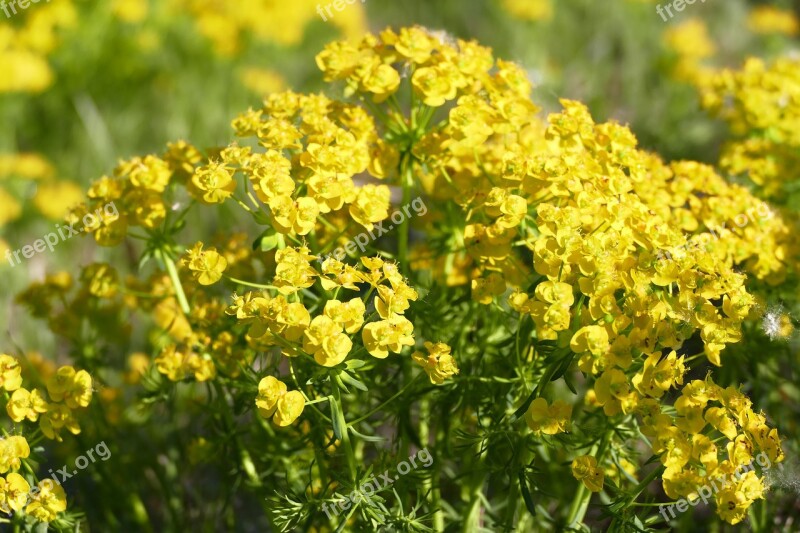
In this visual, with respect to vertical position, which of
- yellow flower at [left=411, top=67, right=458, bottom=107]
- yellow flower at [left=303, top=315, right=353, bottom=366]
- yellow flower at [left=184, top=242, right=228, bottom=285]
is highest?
yellow flower at [left=411, top=67, right=458, bottom=107]

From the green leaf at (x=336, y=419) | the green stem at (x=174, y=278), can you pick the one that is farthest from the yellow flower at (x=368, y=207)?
the green stem at (x=174, y=278)

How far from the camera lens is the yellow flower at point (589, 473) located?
6.50 ft

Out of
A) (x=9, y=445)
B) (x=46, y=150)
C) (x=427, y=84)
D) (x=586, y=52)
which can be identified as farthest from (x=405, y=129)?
(x=586, y=52)

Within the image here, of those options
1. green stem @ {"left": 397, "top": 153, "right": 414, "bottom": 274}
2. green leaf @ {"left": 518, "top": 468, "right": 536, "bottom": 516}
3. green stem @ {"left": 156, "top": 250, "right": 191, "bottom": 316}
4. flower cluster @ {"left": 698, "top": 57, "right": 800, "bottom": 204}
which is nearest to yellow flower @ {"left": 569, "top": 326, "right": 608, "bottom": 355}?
green leaf @ {"left": 518, "top": 468, "right": 536, "bottom": 516}

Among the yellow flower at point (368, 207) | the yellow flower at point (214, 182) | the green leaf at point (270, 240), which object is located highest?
the yellow flower at point (214, 182)

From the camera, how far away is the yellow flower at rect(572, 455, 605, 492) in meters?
1.98

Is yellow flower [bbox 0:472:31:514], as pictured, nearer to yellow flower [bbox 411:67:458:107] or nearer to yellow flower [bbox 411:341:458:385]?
yellow flower [bbox 411:341:458:385]

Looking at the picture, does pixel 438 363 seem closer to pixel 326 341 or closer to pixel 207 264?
pixel 326 341

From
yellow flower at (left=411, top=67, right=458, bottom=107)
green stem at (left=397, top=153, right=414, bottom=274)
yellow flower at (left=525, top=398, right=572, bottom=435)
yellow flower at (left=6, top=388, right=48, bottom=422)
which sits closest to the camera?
yellow flower at (left=525, top=398, right=572, bottom=435)

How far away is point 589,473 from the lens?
6.53ft

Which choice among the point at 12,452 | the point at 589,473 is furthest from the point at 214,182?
the point at 589,473

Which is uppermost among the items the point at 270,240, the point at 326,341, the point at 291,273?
the point at 270,240

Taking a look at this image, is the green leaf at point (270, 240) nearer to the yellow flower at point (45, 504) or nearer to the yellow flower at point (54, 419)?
the yellow flower at point (54, 419)

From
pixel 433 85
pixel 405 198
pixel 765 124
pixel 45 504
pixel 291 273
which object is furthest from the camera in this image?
pixel 765 124
